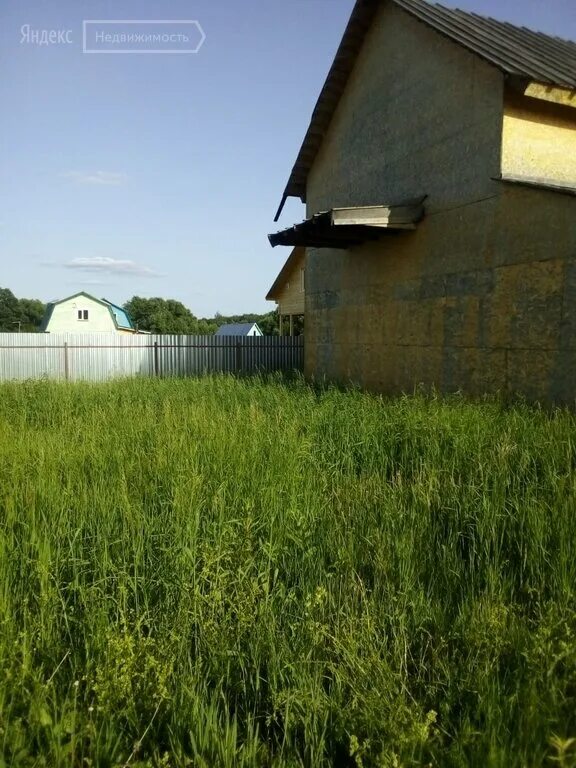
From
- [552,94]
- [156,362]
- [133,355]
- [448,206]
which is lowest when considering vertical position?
[156,362]

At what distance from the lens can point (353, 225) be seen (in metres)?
9.30

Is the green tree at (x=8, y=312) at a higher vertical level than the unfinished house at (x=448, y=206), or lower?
higher

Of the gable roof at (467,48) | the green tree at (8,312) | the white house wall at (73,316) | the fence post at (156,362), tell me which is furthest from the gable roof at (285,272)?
the green tree at (8,312)

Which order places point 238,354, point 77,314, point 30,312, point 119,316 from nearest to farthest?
1. point 238,354
2. point 77,314
3. point 119,316
4. point 30,312

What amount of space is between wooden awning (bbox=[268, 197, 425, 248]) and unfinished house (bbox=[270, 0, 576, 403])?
0.10 ft

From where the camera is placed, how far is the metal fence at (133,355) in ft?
58.0

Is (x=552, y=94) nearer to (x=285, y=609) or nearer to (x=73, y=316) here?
(x=285, y=609)

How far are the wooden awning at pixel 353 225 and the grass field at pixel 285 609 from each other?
554cm

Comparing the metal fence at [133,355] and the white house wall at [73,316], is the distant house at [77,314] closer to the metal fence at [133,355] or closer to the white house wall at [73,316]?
the white house wall at [73,316]

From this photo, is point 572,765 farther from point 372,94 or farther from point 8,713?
point 372,94

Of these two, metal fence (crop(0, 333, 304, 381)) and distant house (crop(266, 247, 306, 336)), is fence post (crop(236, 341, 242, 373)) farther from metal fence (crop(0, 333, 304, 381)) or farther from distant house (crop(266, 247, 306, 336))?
distant house (crop(266, 247, 306, 336))

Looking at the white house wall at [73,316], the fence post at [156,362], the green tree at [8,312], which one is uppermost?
the green tree at [8,312]

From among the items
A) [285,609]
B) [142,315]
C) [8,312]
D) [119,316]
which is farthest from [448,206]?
[8,312]

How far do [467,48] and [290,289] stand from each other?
2149 cm
